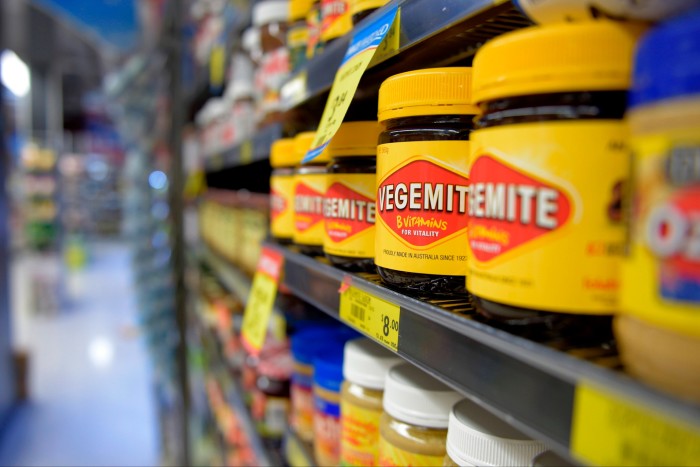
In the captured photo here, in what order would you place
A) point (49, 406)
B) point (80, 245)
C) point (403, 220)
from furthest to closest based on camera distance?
point (80, 245), point (49, 406), point (403, 220)

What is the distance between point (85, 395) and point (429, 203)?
13.5 feet

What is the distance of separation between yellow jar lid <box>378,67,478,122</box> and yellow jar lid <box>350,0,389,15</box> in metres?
0.20

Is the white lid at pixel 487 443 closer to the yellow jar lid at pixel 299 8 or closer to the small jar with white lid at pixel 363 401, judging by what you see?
the small jar with white lid at pixel 363 401

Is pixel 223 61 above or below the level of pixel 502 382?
above

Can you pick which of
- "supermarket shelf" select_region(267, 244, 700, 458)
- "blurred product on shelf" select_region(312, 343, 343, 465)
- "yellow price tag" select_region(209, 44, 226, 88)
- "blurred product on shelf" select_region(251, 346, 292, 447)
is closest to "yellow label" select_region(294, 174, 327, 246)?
"blurred product on shelf" select_region(312, 343, 343, 465)

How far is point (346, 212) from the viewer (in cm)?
78

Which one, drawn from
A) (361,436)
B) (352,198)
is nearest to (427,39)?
(352,198)

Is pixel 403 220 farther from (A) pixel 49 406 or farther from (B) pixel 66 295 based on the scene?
(B) pixel 66 295

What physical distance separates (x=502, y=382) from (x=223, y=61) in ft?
5.74

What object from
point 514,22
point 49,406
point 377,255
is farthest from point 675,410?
point 49,406

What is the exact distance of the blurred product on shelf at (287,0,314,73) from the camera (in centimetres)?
112

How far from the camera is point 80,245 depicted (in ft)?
34.7

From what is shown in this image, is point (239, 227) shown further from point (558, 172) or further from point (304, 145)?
point (558, 172)

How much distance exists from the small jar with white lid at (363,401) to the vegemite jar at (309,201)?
0.63ft
